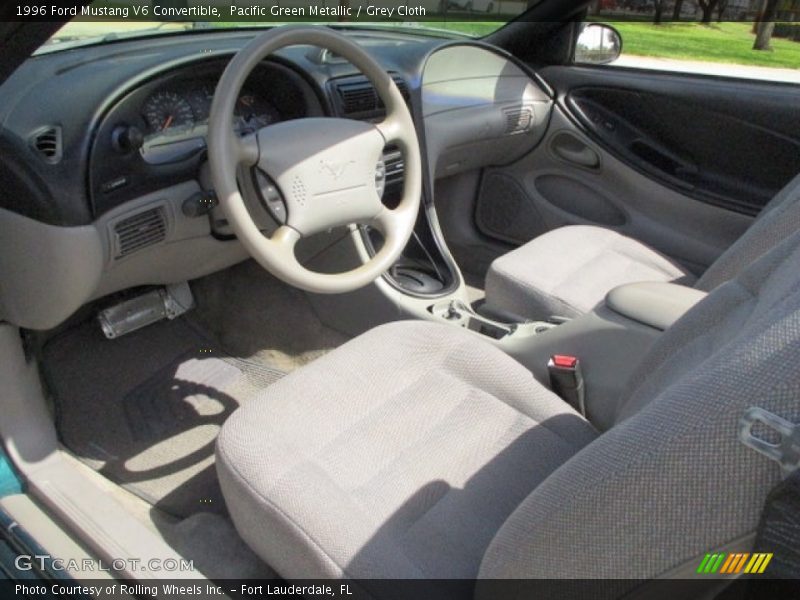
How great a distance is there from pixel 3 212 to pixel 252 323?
97 cm

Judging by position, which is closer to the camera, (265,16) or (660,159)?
(265,16)

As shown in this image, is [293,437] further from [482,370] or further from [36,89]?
[36,89]

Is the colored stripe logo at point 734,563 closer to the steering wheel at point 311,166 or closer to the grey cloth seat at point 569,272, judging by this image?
the steering wheel at point 311,166

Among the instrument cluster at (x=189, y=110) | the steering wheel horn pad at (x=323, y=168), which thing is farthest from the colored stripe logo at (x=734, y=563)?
the instrument cluster at (x=189, y=110)

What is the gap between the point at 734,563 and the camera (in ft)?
2.13

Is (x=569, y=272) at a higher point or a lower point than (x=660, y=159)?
lower

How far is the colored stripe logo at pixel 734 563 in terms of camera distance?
24.7 inches

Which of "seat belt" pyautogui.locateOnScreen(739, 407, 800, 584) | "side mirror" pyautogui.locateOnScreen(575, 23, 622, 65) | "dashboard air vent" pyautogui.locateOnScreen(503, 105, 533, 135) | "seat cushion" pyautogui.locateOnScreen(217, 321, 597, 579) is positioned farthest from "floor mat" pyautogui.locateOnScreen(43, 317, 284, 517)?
"side mirror" pyautogui.locateOnScreen(575, 23, 622, 65)

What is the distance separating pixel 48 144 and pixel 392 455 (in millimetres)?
865

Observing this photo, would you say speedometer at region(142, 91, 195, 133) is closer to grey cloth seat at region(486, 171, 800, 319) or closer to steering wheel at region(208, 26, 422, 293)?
steering wheel at region(208, 26, 422, 293)

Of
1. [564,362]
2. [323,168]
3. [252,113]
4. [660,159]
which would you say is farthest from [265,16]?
[660,159]

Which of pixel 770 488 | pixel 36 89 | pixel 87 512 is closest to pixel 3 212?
pixel 36 89

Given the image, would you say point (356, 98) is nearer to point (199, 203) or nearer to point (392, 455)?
point (199, 203)

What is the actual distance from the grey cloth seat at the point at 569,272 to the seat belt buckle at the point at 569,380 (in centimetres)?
47
